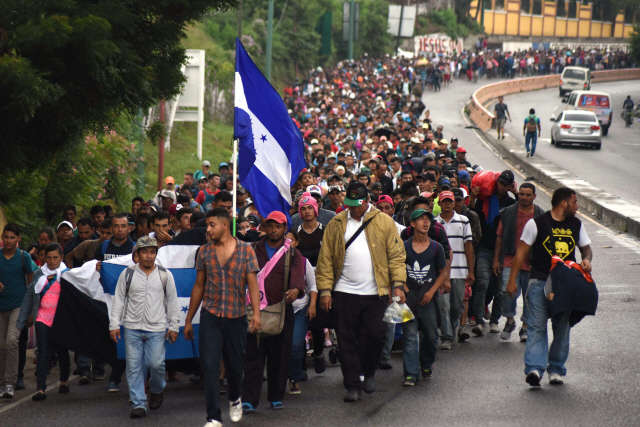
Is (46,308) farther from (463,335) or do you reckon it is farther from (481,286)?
(481,286)

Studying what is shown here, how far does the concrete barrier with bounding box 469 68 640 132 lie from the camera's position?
44.1 m

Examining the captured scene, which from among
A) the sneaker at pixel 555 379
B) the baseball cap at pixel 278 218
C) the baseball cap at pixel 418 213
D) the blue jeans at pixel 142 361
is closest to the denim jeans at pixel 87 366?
the blue jeans at pixel 142 361

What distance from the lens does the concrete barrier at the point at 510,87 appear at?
44.1 meters

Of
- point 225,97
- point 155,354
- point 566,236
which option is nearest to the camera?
point 155,354

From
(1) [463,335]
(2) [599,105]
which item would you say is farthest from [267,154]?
(2) [599,105]

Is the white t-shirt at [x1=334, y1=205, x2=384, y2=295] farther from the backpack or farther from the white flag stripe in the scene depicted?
the backpack

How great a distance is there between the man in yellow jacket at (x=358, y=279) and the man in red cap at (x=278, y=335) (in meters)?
0.28

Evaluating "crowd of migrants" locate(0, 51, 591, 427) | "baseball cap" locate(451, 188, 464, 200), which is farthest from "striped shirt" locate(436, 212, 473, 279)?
"baseball cap" locate(451, 188, 464, 200)

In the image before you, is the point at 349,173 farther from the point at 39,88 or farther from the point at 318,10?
the point at 318,10

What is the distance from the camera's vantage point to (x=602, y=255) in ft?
53.5

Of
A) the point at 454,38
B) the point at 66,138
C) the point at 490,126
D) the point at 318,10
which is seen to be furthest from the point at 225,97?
the point at 454,38

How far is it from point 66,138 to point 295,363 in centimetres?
346

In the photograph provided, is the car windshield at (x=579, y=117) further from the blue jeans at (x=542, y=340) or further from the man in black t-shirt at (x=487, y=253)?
the blue jeans at (x=542, y=340)

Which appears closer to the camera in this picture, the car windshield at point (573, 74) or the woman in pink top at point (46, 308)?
the woman in pink top at point (46, 308)
